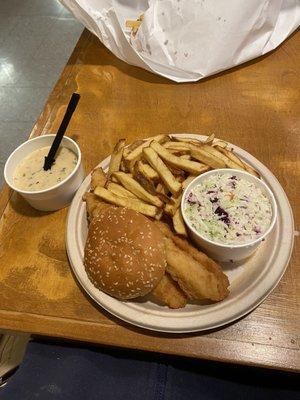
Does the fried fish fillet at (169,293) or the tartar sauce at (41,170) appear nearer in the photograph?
the fried fish fillet at (169,293)

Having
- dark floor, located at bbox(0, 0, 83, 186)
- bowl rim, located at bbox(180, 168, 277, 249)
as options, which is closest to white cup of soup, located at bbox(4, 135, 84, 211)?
bowl rim, located at bbox(180, 168, 277, 249)

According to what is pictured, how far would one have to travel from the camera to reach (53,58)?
12.5 feet

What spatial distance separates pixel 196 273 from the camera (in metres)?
1.07

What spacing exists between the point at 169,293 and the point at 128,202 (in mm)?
309

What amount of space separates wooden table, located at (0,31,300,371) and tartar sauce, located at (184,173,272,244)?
0.69 feet

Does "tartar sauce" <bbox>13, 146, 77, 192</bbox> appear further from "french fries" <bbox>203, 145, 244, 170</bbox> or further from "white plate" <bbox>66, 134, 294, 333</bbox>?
"french fries" <bbox>203, 145, 244, 170</bbox>

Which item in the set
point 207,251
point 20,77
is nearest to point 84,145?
point 207,251

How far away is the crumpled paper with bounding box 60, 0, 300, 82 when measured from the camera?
1628mm

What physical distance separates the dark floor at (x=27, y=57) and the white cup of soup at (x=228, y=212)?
211 cm

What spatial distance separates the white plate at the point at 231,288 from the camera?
1.05 meters

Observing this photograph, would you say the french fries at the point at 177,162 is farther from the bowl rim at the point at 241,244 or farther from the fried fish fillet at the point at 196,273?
the fried fish fillet at the point at 196,273

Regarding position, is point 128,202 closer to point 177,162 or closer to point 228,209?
point 177,162

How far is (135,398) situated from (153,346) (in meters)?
0.28

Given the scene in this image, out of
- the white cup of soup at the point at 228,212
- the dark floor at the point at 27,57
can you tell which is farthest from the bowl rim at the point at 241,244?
the dark floor at the point at 27,57
